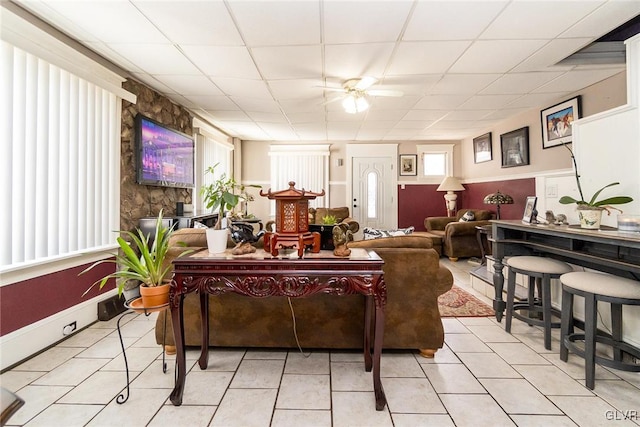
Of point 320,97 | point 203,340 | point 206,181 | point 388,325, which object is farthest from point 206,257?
point 206,181

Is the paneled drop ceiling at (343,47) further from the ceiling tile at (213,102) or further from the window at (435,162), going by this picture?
the window at (435,162)

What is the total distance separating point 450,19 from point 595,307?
213 centimetres

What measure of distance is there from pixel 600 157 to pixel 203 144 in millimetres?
4950

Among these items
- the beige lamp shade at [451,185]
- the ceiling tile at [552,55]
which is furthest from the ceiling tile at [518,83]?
the beige lamp shade at [451,185]

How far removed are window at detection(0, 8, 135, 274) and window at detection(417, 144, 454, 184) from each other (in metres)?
5.55

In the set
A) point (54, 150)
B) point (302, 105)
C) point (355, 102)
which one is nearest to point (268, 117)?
point (302, 105)

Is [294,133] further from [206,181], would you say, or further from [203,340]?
[203,340]

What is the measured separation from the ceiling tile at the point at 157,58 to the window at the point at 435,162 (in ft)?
16.3

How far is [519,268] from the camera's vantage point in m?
2.17

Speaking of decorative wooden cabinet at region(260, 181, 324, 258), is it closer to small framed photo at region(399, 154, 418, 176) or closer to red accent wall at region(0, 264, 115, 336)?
red accent wall at region(0, 264, 115, 336)

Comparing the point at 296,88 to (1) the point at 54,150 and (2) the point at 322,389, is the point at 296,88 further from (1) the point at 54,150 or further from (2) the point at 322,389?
(2) the point at 322,389

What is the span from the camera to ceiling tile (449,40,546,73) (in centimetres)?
234

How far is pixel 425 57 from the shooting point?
2.55 m

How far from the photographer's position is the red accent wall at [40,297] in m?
1.83
